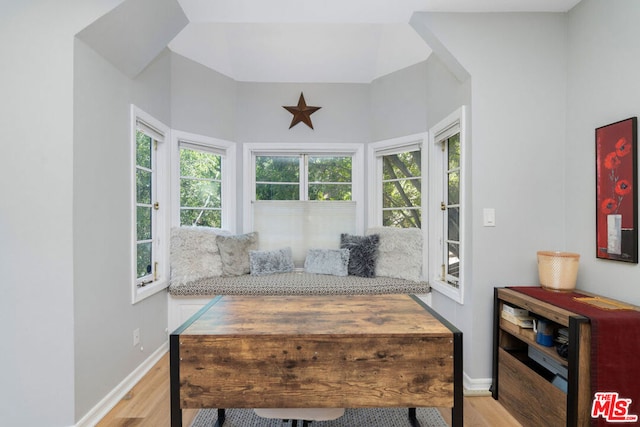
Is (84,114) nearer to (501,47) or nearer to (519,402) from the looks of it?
(501,47)

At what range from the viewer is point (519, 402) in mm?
1872

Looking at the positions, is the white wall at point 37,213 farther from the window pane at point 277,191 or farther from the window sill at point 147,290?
the window pane at point 277,191

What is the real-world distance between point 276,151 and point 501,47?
217cm

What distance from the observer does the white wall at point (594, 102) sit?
1.71m

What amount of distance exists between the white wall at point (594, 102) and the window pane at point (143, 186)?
3083mm

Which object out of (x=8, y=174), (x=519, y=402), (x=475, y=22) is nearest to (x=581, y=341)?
(x=519, y=402)

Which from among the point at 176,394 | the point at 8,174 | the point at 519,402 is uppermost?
the point at 8,174

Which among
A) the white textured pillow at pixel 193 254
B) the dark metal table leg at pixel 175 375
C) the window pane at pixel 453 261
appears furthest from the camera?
the white textured pillow at pixel 193 254

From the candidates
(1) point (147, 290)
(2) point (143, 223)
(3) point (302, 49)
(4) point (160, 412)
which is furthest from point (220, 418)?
(3) point (302, 49)

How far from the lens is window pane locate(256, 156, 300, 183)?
11.6ft

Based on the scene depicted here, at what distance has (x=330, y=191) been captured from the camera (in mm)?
3549

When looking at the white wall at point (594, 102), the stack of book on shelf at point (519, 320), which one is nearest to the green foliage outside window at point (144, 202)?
the stack of book on shelf at point (519, 320)

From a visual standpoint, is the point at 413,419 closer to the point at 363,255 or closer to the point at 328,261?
the point at 363,255

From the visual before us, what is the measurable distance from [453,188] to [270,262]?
72.0 inches
